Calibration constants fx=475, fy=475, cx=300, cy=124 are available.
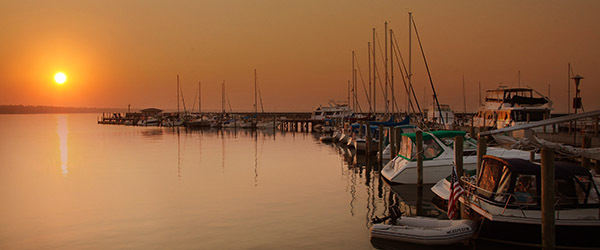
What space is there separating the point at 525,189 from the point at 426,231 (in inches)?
101

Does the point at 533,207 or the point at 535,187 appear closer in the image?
the point at 533,207

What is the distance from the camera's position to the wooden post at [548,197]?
10.0 metres

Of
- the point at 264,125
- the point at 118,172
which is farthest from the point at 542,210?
the point at 264,125

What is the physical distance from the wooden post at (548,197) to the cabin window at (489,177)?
1.74m

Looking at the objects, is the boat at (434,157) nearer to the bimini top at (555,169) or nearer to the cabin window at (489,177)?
the cabin window at (489,177)

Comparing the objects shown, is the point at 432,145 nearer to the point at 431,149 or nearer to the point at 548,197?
the point at 431,149

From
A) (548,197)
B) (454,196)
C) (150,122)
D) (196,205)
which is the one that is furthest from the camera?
(150,122)

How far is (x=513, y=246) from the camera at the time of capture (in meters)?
11.6

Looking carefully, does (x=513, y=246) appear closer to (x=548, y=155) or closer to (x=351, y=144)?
(x=548, y=155)

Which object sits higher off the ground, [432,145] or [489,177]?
[432,145]

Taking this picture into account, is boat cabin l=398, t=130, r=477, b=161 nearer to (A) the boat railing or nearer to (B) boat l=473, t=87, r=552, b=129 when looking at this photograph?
(A) the boat railing

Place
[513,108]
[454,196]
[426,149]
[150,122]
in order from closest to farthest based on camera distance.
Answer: [454,196] → [426,149] → [513,108] → [150,122]

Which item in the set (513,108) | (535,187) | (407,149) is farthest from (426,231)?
(513,108)

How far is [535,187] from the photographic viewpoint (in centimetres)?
1133
